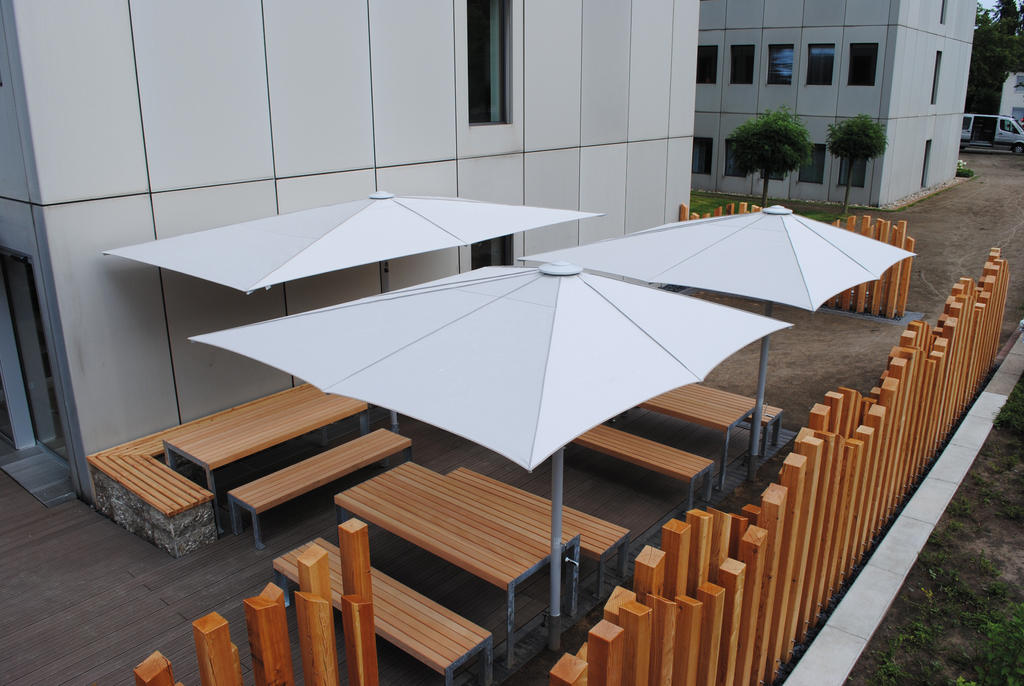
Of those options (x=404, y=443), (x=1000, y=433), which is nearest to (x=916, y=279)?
(x=1000, y=433)

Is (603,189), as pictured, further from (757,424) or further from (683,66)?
(757,424)

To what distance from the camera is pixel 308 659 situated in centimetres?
342

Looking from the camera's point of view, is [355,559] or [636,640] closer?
[636,640]

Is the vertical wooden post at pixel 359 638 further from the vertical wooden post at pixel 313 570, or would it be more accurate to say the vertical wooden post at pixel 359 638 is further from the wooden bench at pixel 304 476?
the wooden bench at pixel 304 476

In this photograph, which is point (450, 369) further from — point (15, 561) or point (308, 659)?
point (15, 561)

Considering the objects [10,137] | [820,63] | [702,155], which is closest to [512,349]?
[10,137]

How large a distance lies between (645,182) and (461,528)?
981cm

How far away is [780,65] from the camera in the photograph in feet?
87.3

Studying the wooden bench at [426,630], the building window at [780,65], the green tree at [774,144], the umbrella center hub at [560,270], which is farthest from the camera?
the building window at [780,65]

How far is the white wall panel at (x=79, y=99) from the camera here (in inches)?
256

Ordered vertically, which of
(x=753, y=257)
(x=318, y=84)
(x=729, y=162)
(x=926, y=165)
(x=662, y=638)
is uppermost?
(x=318, y=84)

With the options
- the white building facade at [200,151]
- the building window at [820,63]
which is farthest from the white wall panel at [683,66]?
the building window at [820,63]

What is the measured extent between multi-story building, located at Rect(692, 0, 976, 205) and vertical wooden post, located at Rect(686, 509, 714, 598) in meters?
24.8

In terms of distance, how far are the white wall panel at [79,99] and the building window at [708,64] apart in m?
24.9
